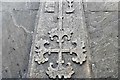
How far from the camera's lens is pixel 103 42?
2668 mm

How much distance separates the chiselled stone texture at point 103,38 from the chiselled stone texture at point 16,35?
22.9 inches

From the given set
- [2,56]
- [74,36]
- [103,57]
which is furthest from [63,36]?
[2,56]

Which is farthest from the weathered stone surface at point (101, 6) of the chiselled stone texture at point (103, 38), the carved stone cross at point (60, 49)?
the carved stone cross at point (60, 49)

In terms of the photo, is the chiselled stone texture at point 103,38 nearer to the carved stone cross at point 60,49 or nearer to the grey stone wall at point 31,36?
the grey stone wall at point 31,36

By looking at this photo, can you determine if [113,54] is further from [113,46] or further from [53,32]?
[53,32]

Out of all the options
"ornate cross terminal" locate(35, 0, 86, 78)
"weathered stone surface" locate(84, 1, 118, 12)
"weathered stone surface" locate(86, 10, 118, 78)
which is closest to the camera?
"ornate cross terminal" locate(35, 0, 86, 78)

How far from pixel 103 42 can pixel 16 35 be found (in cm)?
83

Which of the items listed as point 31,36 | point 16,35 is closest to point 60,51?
point 31,36

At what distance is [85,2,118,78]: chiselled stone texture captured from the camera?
2420 mm

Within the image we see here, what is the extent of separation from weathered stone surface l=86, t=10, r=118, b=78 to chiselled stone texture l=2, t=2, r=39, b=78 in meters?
0.58

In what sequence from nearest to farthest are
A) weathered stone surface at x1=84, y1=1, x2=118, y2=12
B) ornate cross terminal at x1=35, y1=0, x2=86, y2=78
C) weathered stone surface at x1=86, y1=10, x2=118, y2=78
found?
ornate cross terminal at x1=35, y1=0, x2=86, y2=78 → weathered stone surface at x1=86, y1=10, x2=118, y2=78 → weathered stone surface at x1=84, y1=1, x2=118, y2=12

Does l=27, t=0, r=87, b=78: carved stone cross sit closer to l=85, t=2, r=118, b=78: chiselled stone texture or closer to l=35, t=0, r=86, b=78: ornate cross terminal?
l=35, t=0, r=86, b=78: ornate cross terminal

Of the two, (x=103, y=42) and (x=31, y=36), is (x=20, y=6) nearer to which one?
(x=31, y=36)

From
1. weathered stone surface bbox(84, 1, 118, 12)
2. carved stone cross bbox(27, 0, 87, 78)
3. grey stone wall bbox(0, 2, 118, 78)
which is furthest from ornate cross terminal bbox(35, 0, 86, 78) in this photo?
weathered stone surface bbox(84, 1, 118, 12)
